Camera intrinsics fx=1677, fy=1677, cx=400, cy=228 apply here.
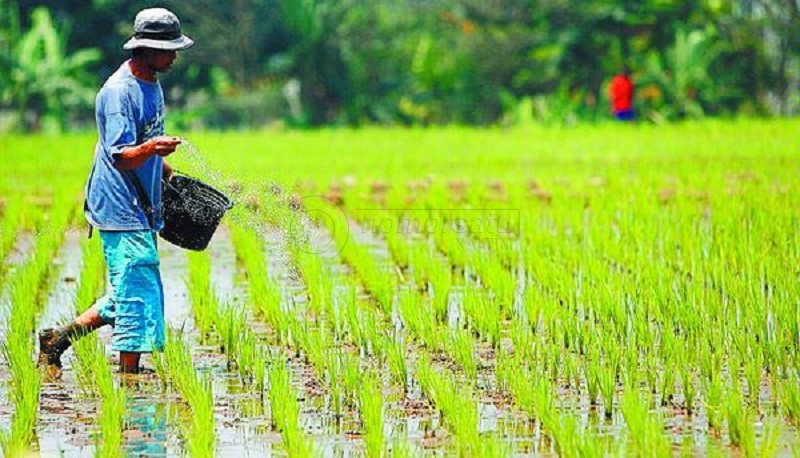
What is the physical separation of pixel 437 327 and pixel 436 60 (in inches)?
719

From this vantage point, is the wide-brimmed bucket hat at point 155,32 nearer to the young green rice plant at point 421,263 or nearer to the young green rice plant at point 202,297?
the young green rice plant at point 202,297

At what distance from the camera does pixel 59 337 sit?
5.34 meters

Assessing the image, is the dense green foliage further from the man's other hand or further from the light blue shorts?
the man's other hand

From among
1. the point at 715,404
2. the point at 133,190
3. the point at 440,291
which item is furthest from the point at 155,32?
the point at 715,404

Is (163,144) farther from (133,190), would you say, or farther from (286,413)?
(286,413)

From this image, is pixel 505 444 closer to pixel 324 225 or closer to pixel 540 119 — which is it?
pixel 324 225

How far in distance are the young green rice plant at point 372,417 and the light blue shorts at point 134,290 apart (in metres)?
0.85

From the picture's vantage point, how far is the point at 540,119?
2381 centimetres

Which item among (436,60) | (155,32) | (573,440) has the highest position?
(436,60)

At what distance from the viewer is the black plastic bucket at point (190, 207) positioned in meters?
5.48

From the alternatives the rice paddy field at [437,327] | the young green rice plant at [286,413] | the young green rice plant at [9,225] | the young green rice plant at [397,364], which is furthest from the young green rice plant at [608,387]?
the young green rice plant at [9,225]

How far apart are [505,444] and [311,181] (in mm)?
8346

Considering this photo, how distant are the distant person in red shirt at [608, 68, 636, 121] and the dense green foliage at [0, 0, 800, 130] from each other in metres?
1.43

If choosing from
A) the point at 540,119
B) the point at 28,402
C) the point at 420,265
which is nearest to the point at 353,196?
the point at 420,265
